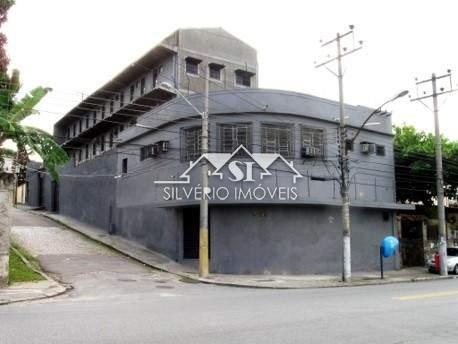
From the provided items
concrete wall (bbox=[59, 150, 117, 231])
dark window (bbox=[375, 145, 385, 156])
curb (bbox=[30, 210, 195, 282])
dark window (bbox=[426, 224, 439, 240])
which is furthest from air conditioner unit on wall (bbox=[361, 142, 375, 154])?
concrete wall (bbox=[59, 150, 117, 231])

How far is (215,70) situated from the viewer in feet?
111

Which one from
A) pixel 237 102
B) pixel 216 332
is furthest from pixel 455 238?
pixel 216 332

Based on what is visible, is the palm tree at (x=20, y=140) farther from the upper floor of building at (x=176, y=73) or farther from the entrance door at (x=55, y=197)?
the entrance door at (x=55, y=197)

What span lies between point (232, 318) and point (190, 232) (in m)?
15.8

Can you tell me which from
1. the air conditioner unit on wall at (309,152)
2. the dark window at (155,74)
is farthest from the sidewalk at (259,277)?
the dark window at (155,74)

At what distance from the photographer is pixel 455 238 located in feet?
117

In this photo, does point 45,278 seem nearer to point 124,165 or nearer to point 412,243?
point 124,165

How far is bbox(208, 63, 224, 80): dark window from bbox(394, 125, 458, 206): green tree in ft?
40.0

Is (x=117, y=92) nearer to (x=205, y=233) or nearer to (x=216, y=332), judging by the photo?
(x=205, y=233)

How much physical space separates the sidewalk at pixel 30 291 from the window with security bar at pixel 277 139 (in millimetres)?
11352

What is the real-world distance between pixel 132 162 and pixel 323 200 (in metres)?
12.7

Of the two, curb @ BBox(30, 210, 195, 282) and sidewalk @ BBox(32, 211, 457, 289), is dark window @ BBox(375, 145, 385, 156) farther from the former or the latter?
curb @ BBox(30, 210, 195, 282)

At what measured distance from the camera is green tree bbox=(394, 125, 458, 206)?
30859 millimetres

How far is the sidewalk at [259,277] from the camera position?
2039 cm
